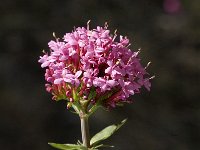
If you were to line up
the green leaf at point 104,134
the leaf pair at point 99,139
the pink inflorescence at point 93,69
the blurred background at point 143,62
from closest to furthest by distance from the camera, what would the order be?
the pink inflorescence at point 93,69, the leaf pair at point 99,139, the green leaf at point 104,134, the blurred background at point 143,62

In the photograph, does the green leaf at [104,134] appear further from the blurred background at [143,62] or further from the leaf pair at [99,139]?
the blurred background at [143,62]

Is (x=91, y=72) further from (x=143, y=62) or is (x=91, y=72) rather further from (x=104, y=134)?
(x=143, y=62)

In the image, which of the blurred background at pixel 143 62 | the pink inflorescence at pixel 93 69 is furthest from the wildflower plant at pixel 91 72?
the blurred background at pixel 143 62

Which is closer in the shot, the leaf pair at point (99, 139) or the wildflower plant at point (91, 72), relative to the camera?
the wildflower plant at point (91, 72)

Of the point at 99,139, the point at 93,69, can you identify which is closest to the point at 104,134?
the point at 99,139

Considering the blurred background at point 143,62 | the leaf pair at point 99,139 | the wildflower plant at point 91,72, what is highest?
the blurred background at point 143,62

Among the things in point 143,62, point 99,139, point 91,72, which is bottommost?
point 99,139

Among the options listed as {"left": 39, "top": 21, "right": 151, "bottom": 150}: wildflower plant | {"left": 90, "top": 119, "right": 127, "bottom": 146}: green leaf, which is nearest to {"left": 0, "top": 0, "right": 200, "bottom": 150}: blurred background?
{"left": 90, "top": 119, "right": 127, "bottom": 146}: green leaf
